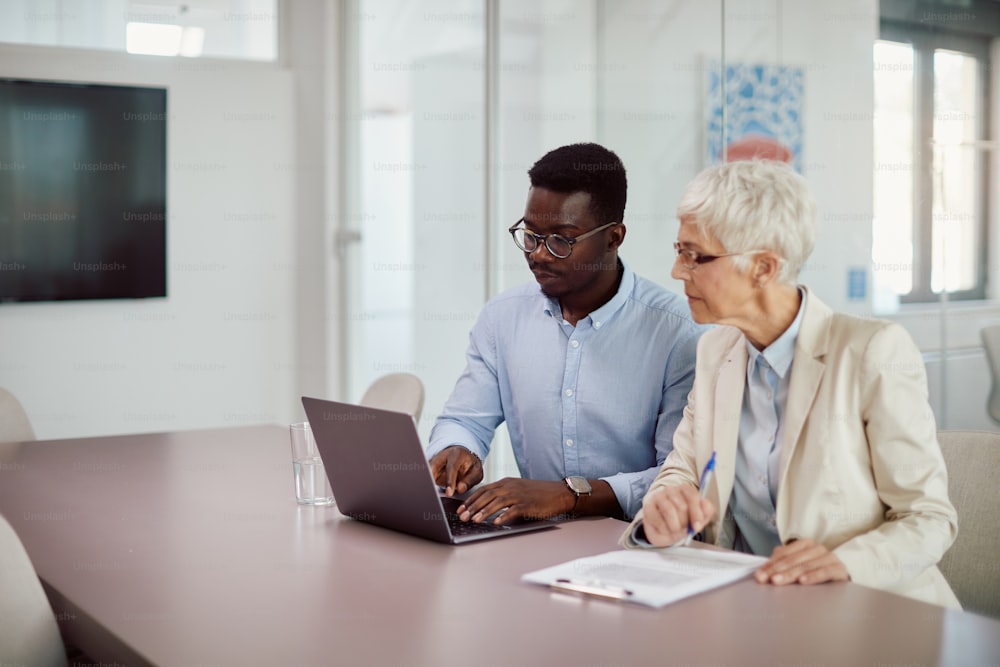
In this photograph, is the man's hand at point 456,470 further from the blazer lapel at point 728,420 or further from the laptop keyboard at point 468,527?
the blazer lapel at point 728,420

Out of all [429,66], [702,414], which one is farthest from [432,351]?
[702,414]

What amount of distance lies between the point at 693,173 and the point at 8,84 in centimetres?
326

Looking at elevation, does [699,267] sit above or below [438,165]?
below

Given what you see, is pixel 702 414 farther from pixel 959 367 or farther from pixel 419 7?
pixel 419 7

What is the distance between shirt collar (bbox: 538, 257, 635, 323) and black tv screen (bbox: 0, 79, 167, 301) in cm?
325

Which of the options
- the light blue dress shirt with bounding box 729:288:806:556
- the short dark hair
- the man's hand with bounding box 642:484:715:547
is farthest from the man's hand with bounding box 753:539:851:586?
the short dark hair

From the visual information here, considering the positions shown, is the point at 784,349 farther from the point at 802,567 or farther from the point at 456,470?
the point at 456,470

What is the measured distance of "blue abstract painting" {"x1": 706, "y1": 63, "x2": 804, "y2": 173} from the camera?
308cm

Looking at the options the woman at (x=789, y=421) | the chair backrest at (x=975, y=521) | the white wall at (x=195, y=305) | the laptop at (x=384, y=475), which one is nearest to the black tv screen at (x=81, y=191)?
the white wall at (x=195, y=305)

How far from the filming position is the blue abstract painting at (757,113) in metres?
3.08

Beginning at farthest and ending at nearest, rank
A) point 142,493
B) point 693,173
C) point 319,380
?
point 319,380
point 693,173
point 142,493

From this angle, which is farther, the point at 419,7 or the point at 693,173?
the point at 419,7

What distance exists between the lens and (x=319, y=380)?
568 cm

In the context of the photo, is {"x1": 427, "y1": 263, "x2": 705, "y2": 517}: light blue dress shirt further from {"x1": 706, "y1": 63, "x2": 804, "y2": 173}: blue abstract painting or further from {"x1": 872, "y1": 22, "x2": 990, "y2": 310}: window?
{"x1": 706, "y1": 63, "x2": 804, "y2": 173}: blue abstract painting
